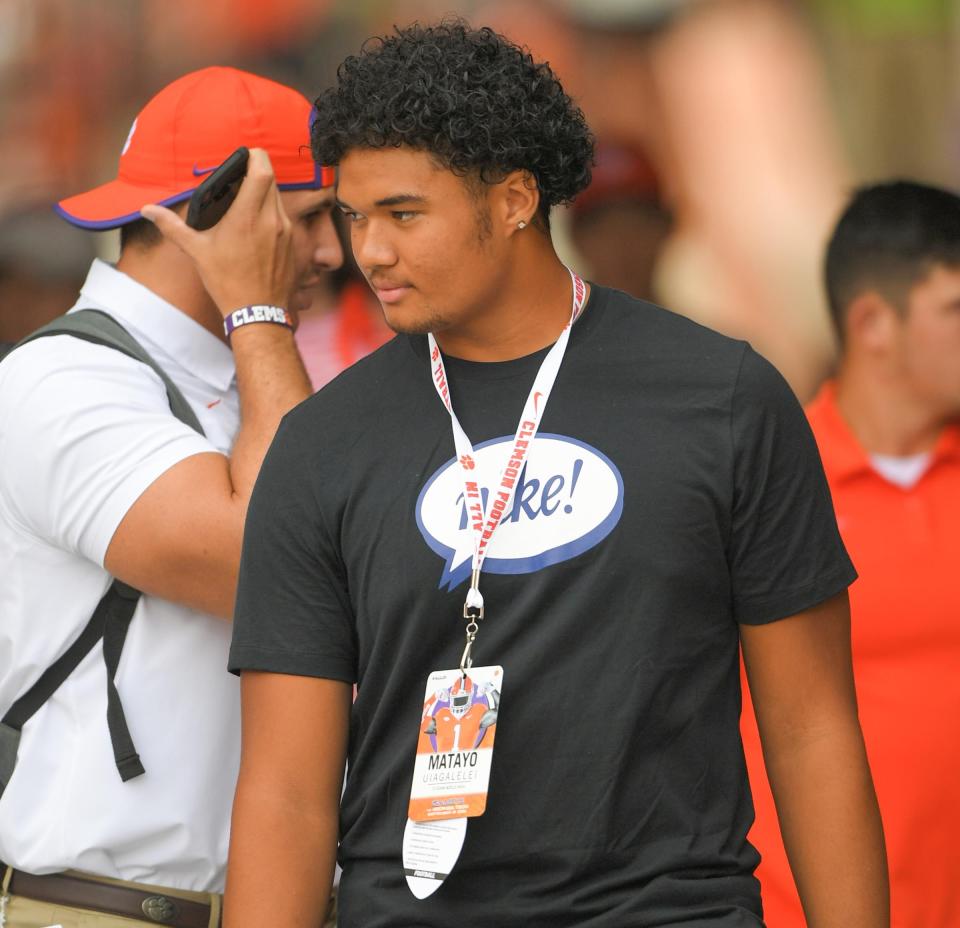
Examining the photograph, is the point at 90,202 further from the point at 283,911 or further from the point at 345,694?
the point at 283,911

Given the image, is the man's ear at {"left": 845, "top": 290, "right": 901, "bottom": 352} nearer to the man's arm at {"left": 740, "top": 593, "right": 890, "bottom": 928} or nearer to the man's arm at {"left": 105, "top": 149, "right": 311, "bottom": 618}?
the man's arm at {"left": 105, "top": 149, "right": 311, "bottom": 618}

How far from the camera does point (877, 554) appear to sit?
401 cm

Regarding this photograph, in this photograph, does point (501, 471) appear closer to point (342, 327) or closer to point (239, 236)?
point (239, 236)

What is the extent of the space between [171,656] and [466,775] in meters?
0.69

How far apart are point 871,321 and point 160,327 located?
1.94 meters

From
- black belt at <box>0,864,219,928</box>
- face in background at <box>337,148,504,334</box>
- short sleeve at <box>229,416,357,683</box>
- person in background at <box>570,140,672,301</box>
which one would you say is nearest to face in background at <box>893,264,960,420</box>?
person in background at <box>570,140,672,301</box>

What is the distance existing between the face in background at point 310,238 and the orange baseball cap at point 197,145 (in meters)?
0.02

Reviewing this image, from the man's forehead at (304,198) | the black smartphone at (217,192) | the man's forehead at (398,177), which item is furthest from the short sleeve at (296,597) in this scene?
the man's forehead at (304,198)

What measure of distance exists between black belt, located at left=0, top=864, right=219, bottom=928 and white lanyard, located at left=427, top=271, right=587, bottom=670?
73 cm

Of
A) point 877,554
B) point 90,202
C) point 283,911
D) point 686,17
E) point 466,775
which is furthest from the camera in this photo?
point 686,17

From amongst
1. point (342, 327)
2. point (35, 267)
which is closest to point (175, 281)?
point (342, 327)

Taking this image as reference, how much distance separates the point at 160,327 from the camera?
3.06 meters

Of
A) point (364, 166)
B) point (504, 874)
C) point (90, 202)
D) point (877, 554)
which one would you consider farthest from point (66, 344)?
point (877, 554)

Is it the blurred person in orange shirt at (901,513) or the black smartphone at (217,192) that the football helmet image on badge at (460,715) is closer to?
the black smartphone at (217,192)
